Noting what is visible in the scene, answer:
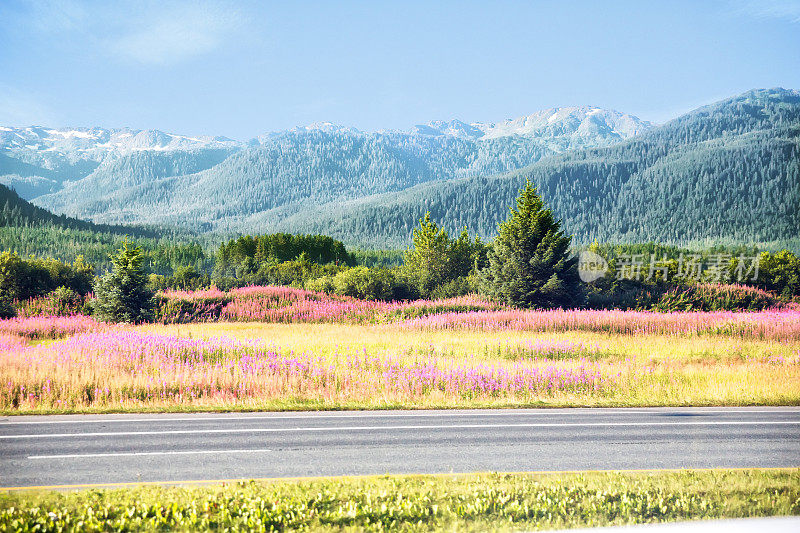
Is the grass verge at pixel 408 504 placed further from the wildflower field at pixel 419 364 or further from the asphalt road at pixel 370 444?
the wildflower field at pixel 419 364

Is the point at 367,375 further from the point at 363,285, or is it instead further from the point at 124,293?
the point at 363,285

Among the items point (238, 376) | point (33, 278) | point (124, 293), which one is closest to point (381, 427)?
Answer: point (238, 376)

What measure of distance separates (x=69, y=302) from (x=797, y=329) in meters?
38.7

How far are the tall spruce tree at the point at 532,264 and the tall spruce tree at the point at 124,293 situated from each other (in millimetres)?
20527

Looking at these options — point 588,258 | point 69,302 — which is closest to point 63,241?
point 69,302

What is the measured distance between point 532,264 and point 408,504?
2683 cm

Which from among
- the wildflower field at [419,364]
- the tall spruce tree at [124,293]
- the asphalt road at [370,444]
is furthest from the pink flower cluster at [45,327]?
the asphalt road at [370,444]

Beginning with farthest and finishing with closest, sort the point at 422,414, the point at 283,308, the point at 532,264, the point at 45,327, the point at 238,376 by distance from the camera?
the point at 283,308 → the point at 532,264 → the point at 45,327 → the point at 238,376 → the point at 422,414

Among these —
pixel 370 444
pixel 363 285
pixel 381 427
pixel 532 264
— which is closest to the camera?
pixel 370 444

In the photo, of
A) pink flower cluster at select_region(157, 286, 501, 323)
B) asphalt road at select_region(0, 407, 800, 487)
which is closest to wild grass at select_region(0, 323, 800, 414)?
asphalt road at select_region(0, 407, 800, 487)

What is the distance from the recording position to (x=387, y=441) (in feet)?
33.5

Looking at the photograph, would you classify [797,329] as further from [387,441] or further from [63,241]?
[63,241]

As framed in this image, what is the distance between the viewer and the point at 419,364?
1747cm

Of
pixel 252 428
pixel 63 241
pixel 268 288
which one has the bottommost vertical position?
pixel 252 428
